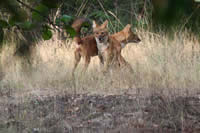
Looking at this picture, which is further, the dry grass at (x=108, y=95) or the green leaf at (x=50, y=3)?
the dry grass at (x=108, y=95)

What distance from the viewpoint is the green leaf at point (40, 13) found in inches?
54.2

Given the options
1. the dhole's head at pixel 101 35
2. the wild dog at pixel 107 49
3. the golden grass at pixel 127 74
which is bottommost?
the golden grass at pixel 127 74

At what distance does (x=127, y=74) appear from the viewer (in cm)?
600

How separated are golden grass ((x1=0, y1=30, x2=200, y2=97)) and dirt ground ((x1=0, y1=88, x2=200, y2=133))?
411 mm

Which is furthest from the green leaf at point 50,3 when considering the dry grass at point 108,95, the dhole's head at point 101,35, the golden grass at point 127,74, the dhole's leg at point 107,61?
the dhole's head at point 101,35

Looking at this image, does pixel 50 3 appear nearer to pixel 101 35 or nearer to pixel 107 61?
pixel 107 61

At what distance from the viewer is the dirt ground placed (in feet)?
12.9

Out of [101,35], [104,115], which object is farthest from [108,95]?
[101,35]

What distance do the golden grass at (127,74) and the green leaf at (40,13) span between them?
116 inches

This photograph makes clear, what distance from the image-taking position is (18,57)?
199 cm

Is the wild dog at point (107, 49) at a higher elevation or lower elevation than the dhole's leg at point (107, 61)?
higher

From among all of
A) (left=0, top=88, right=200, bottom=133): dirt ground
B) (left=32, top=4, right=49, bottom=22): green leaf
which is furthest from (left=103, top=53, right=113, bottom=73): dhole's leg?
(left=32, top=4, right=49, bottom=22): green leaf

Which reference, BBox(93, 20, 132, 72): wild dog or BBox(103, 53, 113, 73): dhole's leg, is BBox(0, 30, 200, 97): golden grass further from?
BBox(93, 20, 132, 72): wild dog

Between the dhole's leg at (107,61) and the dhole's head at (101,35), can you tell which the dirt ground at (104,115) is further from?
the dhole's head at (101,35)
